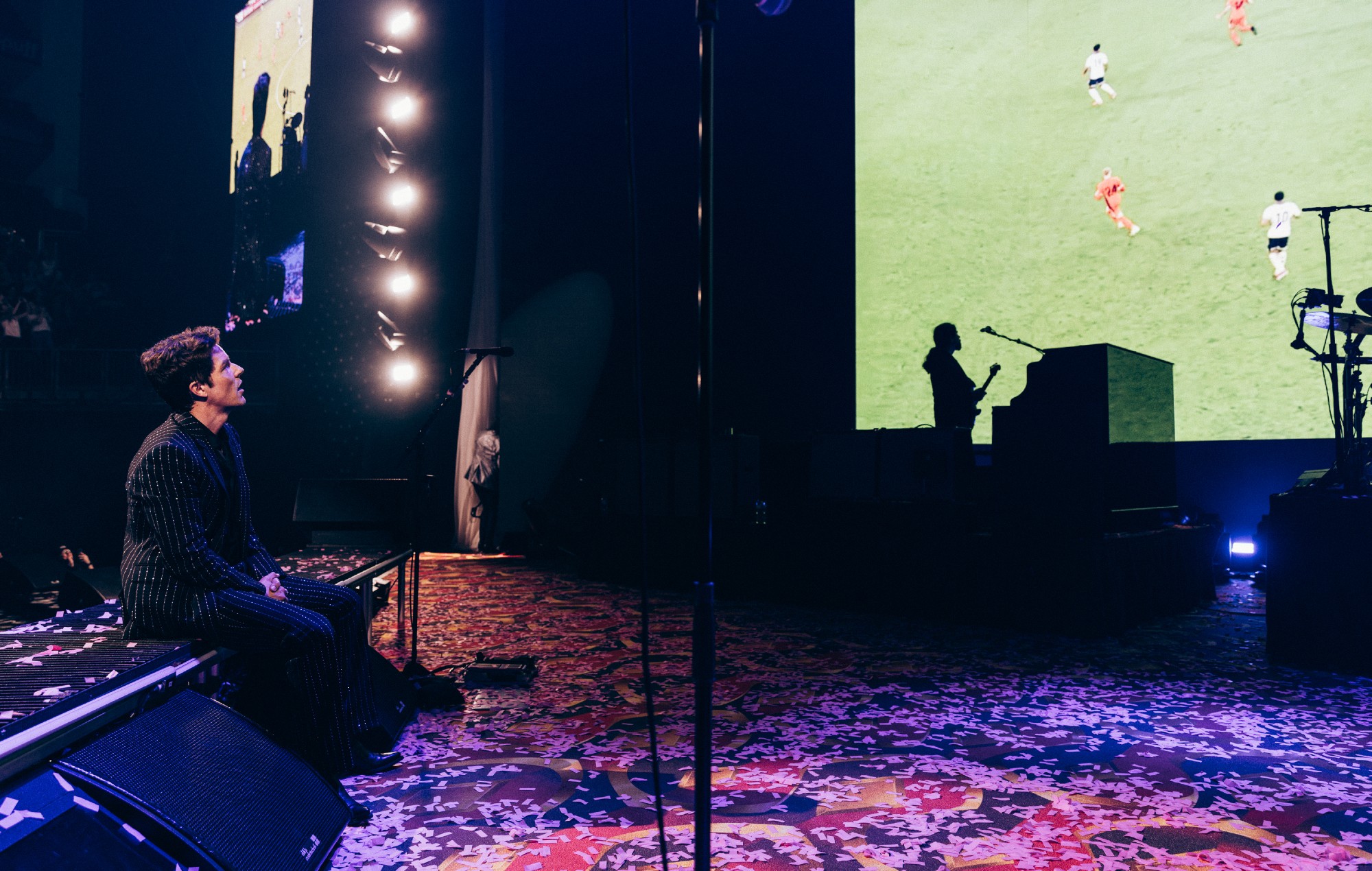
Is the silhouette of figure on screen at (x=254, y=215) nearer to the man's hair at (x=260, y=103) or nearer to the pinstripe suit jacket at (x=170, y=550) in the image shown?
the man's hair at (x=260, y=103)

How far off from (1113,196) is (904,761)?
7.06 metres

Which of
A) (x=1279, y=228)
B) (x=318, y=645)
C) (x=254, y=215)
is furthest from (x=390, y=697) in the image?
(x=1279, y=228)

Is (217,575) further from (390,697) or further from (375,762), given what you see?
(390,697)

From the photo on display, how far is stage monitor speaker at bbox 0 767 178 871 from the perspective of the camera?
1.28m

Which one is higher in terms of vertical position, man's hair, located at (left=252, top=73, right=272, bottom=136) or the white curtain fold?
man's hair, located at (left=252, top=73, right=272, bottom=136)

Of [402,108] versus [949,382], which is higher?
[402,108]

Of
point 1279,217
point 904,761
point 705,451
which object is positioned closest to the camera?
point 705,451

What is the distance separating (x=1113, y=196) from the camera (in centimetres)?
806

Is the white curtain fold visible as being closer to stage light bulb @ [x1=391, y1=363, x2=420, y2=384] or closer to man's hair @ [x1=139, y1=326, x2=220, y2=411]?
stage light bulb @ [x1=391, y1=363, x2=420, y2=384]

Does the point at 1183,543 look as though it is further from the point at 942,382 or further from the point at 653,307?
the point at 653,307

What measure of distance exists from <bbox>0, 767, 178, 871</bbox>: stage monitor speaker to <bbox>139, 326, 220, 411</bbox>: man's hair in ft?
4.09

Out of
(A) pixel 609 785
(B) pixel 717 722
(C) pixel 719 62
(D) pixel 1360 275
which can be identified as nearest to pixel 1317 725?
(B) pixel 717 722

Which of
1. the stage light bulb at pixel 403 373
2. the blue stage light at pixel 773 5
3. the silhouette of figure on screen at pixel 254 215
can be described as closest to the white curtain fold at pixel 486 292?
the stage light bulb at pixel 403 373

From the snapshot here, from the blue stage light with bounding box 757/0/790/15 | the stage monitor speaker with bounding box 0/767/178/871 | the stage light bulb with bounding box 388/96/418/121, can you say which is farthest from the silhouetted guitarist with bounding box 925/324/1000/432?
the stage light bulb with bounding box 388/96/418/121
